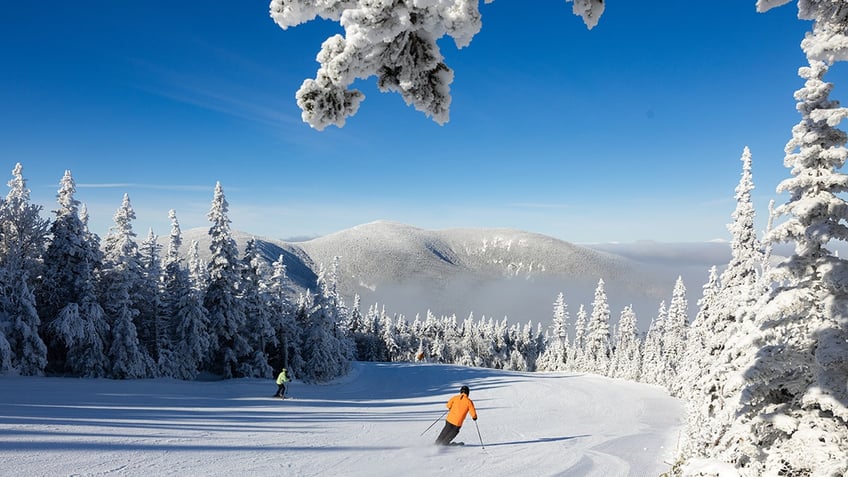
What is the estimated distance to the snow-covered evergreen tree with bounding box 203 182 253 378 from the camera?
3141 cm

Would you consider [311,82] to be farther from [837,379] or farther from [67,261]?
[67,261]

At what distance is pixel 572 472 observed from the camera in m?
11.0

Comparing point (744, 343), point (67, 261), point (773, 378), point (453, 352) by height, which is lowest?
point (453, 352)

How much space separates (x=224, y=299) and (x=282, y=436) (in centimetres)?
2180

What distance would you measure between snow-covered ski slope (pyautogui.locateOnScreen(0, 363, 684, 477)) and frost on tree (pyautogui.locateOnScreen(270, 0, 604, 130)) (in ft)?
28.3

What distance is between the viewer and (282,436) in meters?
12.3

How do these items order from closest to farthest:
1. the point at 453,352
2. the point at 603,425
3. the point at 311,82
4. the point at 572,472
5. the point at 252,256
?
1. the point at 311,82
2. the point at 572,472
3. the point at 603,425
4. the point at 252,256
5. the point at 453,352

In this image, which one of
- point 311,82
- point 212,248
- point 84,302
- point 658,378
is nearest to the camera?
point 311,82

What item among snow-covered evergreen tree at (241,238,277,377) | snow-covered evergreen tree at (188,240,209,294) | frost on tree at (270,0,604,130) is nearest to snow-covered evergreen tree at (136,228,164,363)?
snow-covered evergreen tree at (188,240,209,294)

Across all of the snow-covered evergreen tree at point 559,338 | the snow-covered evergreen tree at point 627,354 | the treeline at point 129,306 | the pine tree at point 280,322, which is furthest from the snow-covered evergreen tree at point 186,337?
the snow-covered evergreen tree at point 559,338

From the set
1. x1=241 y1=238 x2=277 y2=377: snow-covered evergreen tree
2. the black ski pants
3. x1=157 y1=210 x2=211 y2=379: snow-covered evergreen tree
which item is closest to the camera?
the black ski pants

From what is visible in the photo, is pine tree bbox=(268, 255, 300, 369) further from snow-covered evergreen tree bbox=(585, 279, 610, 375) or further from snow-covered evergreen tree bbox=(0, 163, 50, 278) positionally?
snow-covered evergreen tree bbox=(585, 279, 610, 375)

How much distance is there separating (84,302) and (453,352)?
3169 inches

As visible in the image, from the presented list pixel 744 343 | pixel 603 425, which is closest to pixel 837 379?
pixel 744 343
